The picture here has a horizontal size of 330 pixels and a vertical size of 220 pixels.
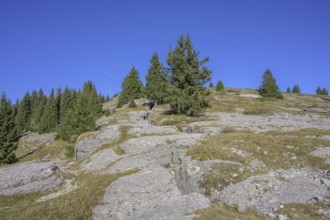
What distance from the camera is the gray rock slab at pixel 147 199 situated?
13655 millimetres

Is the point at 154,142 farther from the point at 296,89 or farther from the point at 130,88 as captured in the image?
the point at 296,89

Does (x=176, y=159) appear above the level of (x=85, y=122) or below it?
below

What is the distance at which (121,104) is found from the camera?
85500 millimetres

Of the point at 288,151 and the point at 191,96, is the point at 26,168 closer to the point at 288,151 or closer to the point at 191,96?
the point at 288,151

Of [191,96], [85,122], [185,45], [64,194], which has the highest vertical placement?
[185,45]

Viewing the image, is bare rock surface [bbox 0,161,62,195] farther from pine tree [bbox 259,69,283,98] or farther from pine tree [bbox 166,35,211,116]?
pine tree [bbox 259,69,283,98]

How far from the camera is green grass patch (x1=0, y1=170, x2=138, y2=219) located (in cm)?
1438

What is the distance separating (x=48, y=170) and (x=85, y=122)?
2206 centimetres

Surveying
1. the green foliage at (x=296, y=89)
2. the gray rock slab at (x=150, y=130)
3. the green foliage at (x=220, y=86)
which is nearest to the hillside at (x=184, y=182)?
the gray rock slab at (x=150, y=130)

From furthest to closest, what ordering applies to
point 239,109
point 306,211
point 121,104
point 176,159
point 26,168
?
point 121,104
point 239,109
point 26,168
point 176,159
point 306,211

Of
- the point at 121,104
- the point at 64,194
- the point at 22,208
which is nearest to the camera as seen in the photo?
the point at 22,208

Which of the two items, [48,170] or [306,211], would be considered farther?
[48,170]

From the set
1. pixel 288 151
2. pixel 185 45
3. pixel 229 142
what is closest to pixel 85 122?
pixel 185 45

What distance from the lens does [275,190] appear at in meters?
14.7
